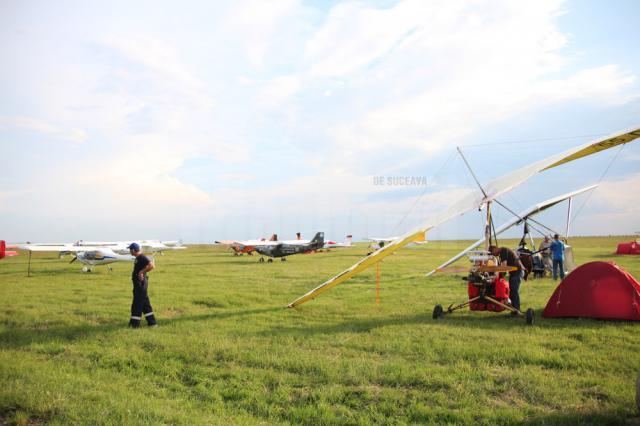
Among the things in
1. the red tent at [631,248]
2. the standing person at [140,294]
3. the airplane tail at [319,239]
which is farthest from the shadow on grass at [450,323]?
the red tent at [631,248]

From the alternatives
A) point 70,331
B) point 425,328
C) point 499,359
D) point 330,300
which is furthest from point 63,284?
point 499,359

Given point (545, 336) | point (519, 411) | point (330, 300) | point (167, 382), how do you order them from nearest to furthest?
point (519, 411) → point (167, 382) → point (545, 336) → point (330, 300)

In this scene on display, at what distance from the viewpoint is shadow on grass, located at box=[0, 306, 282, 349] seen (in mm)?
8883

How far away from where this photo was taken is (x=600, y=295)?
945 centimetres

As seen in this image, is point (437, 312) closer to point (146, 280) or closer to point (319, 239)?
point (146, 280)

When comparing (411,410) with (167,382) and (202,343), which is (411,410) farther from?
(202,343)

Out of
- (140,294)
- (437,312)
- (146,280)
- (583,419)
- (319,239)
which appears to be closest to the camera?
(583,419)

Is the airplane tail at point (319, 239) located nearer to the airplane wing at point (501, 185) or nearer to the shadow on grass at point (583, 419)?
the airplane wing at point (501, 185)

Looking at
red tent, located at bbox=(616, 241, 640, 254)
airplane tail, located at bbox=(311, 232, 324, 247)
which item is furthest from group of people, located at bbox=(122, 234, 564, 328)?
red tent, located at bbox=(616, 241, 640, 254)

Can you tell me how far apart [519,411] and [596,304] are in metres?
5.79

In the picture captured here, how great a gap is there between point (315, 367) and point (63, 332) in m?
6.29

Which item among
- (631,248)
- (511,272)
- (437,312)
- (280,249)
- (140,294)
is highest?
(631,248)

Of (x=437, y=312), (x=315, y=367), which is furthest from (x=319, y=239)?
(x=315, y=367)

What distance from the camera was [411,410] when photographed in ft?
16.6
